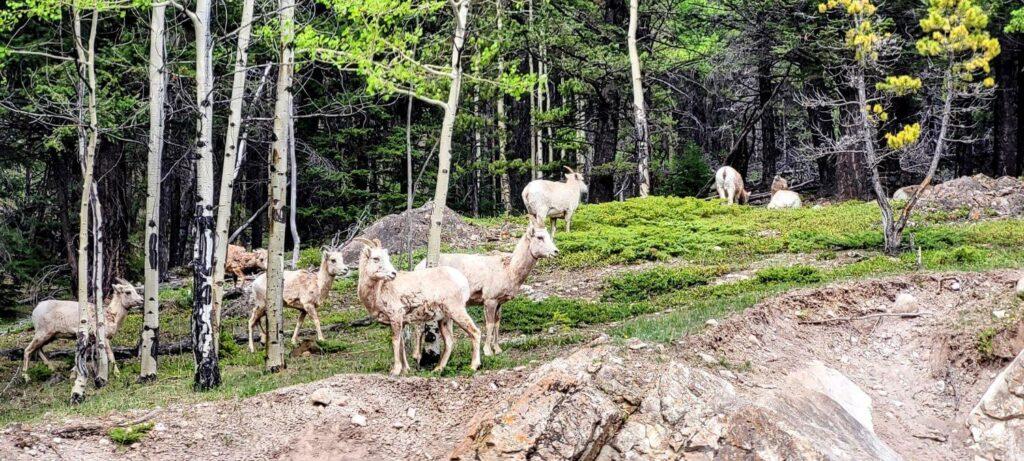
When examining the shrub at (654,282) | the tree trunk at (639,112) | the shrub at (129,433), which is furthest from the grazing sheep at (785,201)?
the shrub at (129,433)

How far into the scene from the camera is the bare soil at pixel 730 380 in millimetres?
9438

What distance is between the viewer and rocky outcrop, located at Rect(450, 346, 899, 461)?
8844 millimetres

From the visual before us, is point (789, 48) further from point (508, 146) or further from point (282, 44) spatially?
point (282, 44)

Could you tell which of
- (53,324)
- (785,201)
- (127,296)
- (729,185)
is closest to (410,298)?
(127,296)

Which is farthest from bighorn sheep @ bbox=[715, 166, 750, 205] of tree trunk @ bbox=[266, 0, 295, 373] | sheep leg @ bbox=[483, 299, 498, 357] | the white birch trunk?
the white birch trunk

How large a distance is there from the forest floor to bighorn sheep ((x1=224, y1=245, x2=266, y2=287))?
1.99 meters

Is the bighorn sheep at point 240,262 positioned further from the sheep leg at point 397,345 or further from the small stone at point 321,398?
the small stone at point 321,398

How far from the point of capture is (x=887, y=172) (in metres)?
27.6

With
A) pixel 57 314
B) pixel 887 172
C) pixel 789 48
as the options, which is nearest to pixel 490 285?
pixel 57 314

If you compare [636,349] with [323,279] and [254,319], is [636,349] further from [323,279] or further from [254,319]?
[254,319]

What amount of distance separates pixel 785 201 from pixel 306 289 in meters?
15.3

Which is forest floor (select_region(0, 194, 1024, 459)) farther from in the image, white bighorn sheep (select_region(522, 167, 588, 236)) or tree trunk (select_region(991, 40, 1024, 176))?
tree trunk (select_region(991, 40, 1024, 176))

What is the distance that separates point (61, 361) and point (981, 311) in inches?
594

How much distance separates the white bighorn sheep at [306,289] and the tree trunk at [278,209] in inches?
115
